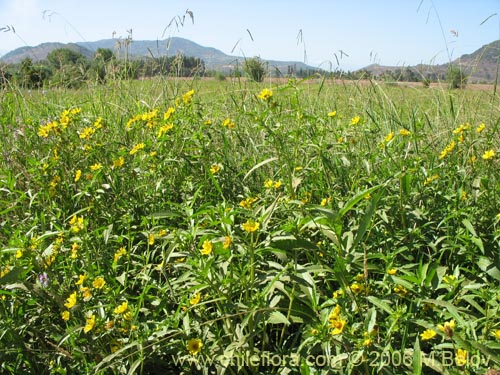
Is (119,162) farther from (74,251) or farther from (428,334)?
(428,334)

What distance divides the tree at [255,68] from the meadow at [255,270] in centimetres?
151

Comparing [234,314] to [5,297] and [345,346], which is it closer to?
[345,346]

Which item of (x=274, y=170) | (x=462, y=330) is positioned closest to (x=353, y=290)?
(x=462, y=330)

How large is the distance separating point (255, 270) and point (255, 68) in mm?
2614

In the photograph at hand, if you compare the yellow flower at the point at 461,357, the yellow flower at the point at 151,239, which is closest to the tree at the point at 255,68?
the yellow flower at the point at 151,239

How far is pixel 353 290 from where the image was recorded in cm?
134

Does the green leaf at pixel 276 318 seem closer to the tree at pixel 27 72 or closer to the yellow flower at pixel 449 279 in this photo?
the yellow flower at pixel 449 279

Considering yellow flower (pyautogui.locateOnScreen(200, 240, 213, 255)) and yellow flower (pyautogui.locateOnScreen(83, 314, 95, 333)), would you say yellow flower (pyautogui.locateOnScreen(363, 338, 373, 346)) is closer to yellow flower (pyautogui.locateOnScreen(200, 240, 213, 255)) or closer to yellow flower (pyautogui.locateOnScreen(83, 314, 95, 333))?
yellow flower (pyautogui.locateOnScreen(200, 240, 213, 255))

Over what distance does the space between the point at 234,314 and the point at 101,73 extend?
158 inches

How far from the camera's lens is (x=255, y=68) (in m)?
3.73

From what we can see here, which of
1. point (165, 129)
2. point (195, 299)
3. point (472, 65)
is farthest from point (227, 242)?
point (472, 65)

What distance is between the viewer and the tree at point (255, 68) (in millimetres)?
3561

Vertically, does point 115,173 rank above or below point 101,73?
below

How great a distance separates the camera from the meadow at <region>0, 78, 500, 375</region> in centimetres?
123
